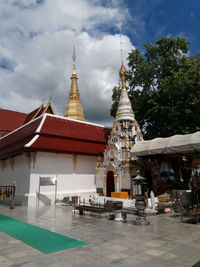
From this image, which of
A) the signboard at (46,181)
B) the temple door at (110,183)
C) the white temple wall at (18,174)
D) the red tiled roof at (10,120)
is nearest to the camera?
the signboard at (46,181)

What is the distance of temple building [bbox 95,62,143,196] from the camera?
15195mm

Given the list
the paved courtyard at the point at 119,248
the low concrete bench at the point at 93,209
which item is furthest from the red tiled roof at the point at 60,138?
the paved courtyard at the point at 119,248

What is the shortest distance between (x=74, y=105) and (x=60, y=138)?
15.6 meters

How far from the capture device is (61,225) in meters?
8.55

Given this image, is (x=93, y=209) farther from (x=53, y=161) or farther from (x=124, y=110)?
(x=124, y=110)

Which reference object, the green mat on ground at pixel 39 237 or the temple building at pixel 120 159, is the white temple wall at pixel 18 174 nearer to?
the temple building at pixel 120 159

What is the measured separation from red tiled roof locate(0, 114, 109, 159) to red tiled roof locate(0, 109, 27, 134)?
15924 mm

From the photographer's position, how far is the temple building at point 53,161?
15430 millimetres

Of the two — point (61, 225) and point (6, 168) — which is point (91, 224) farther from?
point (6, 168)

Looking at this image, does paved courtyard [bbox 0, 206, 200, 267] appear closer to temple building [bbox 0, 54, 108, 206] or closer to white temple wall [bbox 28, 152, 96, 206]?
white temple wall [bbox 28, 152, 96, 206]

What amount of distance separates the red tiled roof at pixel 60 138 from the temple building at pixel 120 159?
213 cm

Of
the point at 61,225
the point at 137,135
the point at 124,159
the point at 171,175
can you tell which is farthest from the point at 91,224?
the point at 171,175

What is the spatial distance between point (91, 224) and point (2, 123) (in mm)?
29945

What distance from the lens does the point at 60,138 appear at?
17984mm
